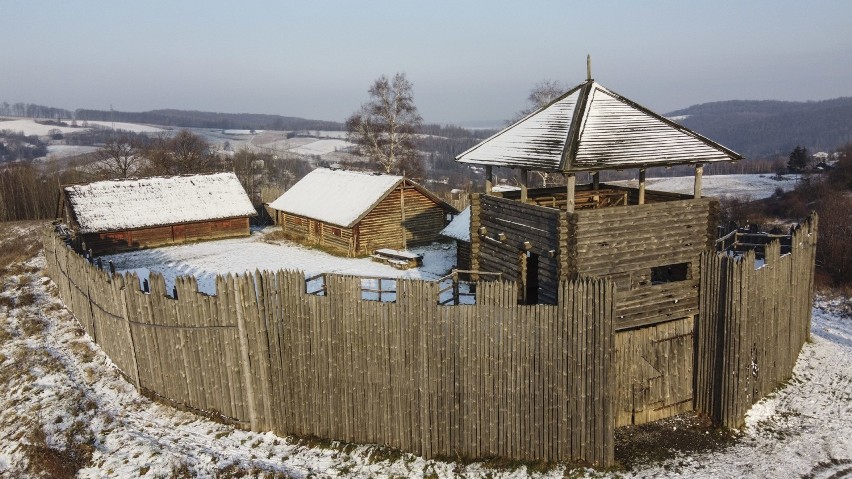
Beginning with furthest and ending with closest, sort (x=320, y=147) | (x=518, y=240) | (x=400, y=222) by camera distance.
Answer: (x=320, y=147) → (x=400, y=222) → (x=518, y=240)

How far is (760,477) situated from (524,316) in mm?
4775

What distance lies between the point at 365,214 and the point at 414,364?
17.5m

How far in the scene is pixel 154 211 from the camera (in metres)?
29.6

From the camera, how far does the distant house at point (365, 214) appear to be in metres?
27.0

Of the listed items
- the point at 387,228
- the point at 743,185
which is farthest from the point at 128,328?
the point at 743,185

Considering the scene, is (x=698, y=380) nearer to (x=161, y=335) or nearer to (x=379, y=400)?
(x=379, y=400)

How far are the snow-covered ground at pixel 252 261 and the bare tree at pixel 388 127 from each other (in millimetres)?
12611

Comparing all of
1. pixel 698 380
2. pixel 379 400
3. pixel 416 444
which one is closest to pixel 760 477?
pixel 698 380

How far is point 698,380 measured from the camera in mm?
11062

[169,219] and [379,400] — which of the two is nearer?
[379,400]

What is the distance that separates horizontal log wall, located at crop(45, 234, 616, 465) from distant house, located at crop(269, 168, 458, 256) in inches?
632

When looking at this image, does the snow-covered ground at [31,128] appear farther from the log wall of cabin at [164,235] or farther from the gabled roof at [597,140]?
the gabled roof at [597,140]

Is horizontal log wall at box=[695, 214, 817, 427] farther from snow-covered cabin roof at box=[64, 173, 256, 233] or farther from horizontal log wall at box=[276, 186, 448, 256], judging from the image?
snow-covered cabin roof at box=[64, 173, 256, 233]

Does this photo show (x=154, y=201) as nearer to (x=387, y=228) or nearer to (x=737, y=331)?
(x=387, y=228)
